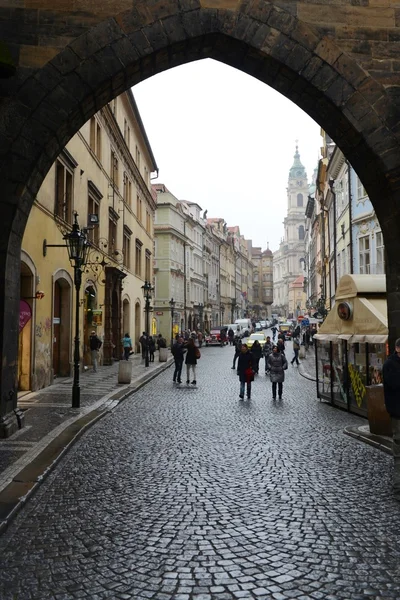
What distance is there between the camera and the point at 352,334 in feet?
41.1

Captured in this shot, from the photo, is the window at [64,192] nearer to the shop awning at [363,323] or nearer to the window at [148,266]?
the shop awning at [363,323]

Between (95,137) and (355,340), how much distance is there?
17.5 m

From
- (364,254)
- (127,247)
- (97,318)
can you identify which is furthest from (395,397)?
(127,247)

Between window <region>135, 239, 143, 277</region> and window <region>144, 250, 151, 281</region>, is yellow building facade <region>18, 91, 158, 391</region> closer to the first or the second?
window <region>135, 239, 143, 277</region>

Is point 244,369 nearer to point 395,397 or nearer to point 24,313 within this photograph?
point 24,313

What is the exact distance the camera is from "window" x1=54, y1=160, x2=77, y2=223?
18.8 metres

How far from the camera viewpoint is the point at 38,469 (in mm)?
7094

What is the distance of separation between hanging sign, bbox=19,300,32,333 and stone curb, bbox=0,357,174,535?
3375 mm

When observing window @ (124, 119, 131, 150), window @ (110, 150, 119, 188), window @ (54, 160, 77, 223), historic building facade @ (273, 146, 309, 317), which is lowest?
window @ (54, 160, 77, 223)

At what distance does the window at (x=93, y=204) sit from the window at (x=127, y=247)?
7.27 metres

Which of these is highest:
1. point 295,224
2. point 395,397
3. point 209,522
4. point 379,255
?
point 295,224

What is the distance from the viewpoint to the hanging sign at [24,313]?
14.0m

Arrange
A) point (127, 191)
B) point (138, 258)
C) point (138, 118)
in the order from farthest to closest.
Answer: point (138, 258) → point (138, 118) → point (127, 191)

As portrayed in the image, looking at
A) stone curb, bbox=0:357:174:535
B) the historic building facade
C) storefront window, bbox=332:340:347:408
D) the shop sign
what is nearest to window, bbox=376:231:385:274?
storefront window, bbox=332:340:347:408
